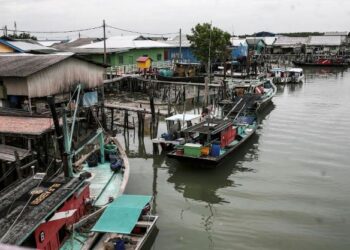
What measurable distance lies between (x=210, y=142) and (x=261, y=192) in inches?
151

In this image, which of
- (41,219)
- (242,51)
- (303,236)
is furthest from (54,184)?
(242,51)

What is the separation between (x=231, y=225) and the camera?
13.8 metres

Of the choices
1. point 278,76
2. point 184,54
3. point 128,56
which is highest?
point 184,54

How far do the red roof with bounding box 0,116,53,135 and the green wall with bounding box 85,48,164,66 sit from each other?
2340 cm

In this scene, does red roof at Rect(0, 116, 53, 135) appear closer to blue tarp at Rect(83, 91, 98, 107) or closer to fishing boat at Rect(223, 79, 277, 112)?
blue tarp at Rect(83, 91, 98, 107)

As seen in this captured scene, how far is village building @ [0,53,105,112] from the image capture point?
20.0 m

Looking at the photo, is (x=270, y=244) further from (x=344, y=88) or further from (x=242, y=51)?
(x=242, y=51)

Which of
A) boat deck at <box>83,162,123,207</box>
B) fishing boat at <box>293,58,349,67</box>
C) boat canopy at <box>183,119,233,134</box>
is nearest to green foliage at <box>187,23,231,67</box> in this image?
boat canopy at <box>183,119,233,134</box>

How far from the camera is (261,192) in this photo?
1662cm

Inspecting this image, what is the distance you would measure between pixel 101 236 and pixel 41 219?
9.55 feet

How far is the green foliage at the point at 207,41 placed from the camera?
46.0 metres

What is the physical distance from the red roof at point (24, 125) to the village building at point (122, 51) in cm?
2226

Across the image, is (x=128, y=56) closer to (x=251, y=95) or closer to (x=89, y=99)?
(x=251, y=95)

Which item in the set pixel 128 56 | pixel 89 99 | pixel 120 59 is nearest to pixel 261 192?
pixel 89 99
